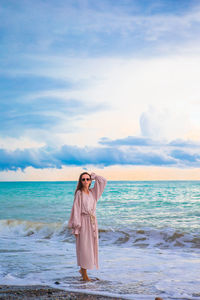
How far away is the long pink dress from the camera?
5.89 m

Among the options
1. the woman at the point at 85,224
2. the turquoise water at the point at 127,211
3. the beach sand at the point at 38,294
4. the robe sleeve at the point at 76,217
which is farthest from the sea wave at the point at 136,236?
the beach sand at the point at 38,294

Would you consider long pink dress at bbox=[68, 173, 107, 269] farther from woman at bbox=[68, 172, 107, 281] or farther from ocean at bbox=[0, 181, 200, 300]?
ocean at bbox=[0, 181, 200, 300]

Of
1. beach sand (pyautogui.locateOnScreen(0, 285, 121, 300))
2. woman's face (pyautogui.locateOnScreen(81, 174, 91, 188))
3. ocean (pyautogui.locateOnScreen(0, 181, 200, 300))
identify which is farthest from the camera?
woman's face (pyautogui.locateOnScreen(81, 174, 91, 188))

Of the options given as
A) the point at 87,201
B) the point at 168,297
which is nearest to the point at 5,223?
the point at 87,201

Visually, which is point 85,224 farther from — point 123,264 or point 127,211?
Answer: point 127,211

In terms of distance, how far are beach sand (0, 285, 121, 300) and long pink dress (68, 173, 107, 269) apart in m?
0.72

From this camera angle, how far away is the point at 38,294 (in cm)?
504

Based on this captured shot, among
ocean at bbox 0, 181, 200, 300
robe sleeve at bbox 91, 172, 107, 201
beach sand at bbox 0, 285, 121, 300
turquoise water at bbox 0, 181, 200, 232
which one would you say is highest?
robe sleeve at bbox 91, 172, 107, 201

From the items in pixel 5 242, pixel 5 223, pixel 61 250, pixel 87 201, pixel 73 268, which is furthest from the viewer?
pixel 5 223

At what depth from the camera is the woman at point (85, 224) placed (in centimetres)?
590

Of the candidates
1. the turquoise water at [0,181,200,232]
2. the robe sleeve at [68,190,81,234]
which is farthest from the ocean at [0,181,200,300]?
the turquoise water at [0,181,200,232]

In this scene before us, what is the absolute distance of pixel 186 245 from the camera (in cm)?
1062

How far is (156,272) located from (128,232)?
610cm

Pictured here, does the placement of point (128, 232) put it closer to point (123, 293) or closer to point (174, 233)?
point (174, 233)
